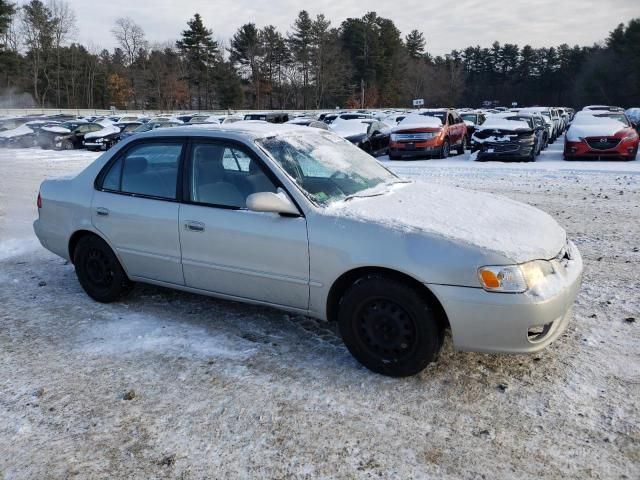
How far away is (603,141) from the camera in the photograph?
1531cm

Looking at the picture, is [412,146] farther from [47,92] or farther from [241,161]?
[47,92]

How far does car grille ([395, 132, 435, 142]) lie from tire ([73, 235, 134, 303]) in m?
13.8

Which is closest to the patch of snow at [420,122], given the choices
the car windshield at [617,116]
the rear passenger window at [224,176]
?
the car windshield at [617,116]

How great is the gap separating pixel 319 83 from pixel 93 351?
77887mm

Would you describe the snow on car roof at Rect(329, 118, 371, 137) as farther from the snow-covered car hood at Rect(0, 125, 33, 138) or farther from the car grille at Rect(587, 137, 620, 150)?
the snow-covered car hood at Rect(0, 125, 33, 138)

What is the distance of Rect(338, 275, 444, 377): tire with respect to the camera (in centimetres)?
322

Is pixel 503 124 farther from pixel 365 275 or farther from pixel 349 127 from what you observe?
pixel 365 275

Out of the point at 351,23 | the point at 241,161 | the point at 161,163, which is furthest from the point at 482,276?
the point at 351,23

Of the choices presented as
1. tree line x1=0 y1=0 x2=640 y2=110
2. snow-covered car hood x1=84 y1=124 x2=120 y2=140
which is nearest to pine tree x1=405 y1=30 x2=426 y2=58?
tree line x1=0 y1=0 x2=640 y2=110

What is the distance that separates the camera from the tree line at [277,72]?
219 feet

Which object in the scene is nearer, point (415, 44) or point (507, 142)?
point (507, 142)

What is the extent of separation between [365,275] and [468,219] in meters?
0.78

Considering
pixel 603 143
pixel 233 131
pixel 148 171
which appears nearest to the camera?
pixel 233 131

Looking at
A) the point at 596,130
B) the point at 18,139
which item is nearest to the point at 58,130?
the point at 18,139
